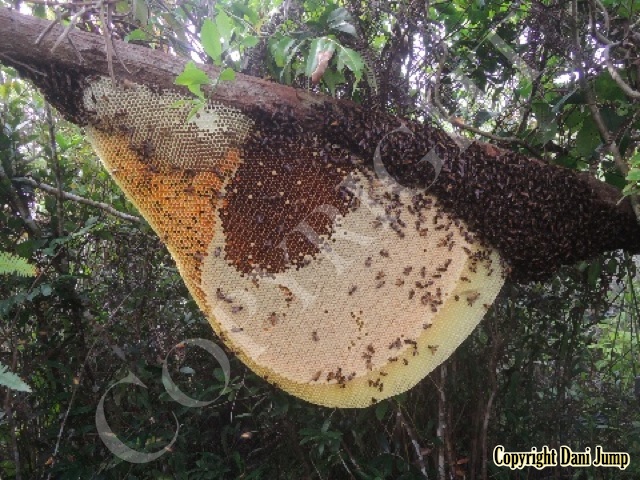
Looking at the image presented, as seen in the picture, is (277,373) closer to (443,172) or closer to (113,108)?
(443,172)

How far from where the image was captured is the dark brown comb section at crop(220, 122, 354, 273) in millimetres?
1616

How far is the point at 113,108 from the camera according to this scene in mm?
1529

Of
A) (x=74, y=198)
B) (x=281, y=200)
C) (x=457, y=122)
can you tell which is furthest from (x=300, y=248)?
(x=74, y=198)

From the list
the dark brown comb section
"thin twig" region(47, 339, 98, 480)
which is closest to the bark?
the dark brown comb section

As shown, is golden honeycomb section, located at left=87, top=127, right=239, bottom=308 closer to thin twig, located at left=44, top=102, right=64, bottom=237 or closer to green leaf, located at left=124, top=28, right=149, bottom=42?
green leaf, located at left=124, top=28, right=149, bottom=42

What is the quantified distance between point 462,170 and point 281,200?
643mm

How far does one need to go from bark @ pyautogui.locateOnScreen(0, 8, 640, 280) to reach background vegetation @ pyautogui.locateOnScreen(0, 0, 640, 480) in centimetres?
20

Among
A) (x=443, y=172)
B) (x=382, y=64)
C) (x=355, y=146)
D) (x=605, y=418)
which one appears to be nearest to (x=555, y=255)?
(x=443, y=172)

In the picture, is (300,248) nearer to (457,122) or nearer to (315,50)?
(315,50)

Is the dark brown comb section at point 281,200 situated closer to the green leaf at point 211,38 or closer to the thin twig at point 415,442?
the green leaf at point 211,38

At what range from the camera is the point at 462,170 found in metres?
1.67

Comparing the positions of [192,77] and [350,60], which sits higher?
[350,60]

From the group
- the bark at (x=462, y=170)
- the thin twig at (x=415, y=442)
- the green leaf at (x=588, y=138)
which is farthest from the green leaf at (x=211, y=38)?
the thin twig at (x=415, y=442)

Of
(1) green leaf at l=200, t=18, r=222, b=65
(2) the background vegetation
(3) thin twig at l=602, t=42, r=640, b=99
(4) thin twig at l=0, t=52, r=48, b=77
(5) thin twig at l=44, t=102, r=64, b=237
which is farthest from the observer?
(5) thin twig at l=44, t=102, r=64, b=237
